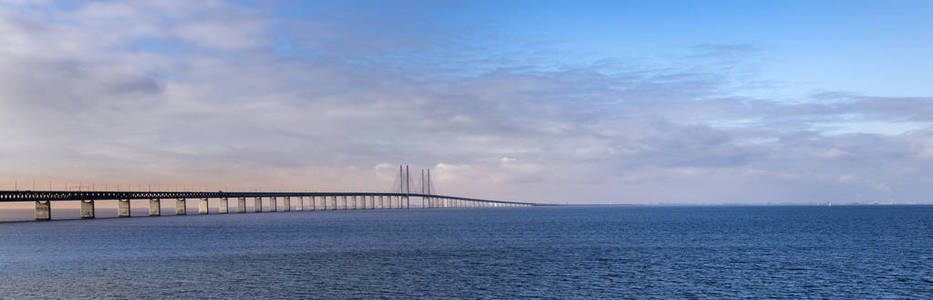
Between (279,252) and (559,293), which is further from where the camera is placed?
(279,252)

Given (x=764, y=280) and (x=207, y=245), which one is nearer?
(x=764, y=280)

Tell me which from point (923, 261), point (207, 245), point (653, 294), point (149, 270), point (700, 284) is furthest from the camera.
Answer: point (207, 245)

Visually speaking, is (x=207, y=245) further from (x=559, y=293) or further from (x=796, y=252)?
(x=796, y=252)

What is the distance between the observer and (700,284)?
1940 inches

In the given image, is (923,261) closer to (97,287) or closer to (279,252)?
(279,252)

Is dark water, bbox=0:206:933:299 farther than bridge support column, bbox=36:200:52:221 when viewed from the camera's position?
No

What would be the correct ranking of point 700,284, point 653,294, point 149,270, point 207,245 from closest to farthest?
point 653,294 → point 700,284 → point 149,270 → point 207,245

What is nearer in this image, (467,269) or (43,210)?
(467,269)

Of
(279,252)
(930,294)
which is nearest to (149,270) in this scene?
(279,252)

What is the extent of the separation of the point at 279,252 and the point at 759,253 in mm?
45319

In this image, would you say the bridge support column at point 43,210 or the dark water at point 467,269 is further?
the bridge support column at point 43,210

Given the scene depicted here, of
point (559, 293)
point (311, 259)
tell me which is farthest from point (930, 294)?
point (311, 259)

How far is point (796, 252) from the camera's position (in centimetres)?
7425

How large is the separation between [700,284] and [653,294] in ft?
19.7
